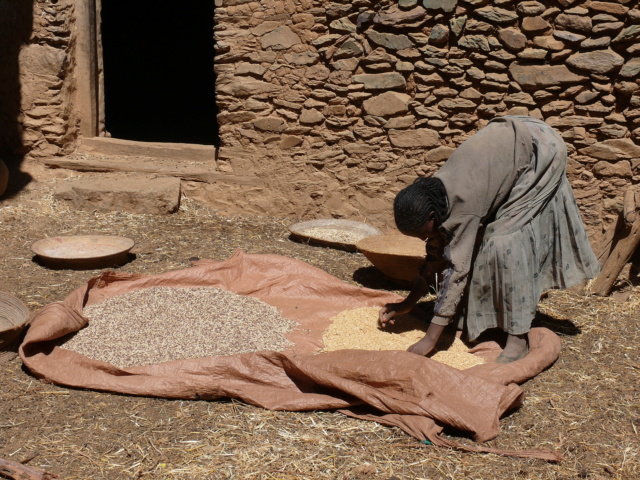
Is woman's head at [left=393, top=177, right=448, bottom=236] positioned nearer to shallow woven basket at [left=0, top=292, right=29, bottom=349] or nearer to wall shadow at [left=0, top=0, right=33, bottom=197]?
shallow woven basket at [left=0, top=292, right=29, bottom=349]

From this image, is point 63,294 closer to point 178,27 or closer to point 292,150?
point 292,150

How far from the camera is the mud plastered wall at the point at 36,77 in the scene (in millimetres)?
6090

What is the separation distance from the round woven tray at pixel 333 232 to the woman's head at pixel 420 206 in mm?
2087

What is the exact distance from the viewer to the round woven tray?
523 cm

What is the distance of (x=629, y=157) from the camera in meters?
4.89

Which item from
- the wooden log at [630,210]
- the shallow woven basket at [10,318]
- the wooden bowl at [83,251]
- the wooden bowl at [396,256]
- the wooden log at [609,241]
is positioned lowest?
the wooden bowl at [83,251]

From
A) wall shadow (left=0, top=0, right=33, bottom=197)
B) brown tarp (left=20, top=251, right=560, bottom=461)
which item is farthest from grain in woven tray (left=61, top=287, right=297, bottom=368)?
wall shadow (left=0, top=0, right=33, bottom=197)

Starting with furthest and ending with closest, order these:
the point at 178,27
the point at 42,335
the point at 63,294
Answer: the point at 178,27
the point at 63,294
the point at 42,335

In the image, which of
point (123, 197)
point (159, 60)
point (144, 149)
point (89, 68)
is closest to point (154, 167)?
point (144, 149)

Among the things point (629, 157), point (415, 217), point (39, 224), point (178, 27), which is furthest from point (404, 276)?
point (178, 27)

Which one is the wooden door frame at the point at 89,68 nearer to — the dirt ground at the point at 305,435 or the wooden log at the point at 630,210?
the dirt ground at the point at 305,435

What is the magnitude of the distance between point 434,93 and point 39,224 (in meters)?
3.18

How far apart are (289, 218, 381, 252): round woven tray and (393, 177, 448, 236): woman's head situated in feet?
6.85

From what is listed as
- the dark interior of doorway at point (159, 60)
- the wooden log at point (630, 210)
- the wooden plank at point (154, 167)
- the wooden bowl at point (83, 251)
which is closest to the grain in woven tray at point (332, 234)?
the wooden plank at point (154, 167)
